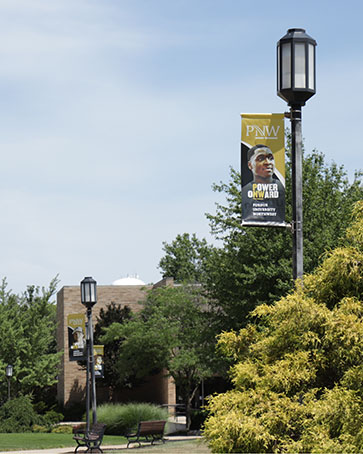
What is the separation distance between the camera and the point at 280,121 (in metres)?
10.3

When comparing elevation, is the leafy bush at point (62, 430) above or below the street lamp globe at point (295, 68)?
below

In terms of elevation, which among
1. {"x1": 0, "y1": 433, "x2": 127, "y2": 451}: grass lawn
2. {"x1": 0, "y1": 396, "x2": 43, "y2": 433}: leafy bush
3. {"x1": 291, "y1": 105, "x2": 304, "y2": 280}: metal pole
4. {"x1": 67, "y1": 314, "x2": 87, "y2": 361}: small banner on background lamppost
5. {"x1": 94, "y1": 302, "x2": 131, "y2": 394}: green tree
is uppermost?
{"x1": 291, "y1": 105, "x2": 304, "y2": 280}: metal pole

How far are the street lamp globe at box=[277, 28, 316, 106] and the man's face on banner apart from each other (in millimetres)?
770

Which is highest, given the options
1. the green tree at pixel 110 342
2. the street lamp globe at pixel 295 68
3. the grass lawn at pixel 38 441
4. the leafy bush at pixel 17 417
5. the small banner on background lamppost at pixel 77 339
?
the street lamp globe at pixel 295 68

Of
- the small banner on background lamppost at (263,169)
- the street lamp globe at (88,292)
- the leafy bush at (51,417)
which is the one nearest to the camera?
the small banner on background lamppost at (263,169)

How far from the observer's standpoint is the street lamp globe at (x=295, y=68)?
9.91 meters

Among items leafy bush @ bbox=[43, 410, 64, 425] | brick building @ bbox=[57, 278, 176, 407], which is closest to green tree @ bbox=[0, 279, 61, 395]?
leafy bush @ bbox=[43, 410, 64, 425]

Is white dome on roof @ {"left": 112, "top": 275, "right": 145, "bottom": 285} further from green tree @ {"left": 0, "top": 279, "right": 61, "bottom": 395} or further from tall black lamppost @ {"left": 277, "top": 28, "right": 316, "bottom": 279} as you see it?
tall black lamppost @ {"left": 277, "top": 28, "right": 316, "bottom": 279}

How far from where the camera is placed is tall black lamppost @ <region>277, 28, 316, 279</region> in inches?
390

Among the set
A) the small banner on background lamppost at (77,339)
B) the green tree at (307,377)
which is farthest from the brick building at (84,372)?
the green tree at (307,377)

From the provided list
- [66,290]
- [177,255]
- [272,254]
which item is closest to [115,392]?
[66,290]

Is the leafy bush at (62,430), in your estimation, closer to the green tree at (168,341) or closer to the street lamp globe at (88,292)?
the green tree at (168,341)

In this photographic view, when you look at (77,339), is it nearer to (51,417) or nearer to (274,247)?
(274,247)

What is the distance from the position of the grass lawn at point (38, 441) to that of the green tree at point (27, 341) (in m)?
9.95
